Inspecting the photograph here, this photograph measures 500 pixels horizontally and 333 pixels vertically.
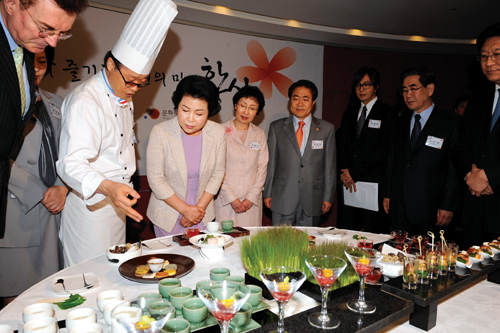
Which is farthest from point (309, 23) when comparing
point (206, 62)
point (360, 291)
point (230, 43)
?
point (360, 291)

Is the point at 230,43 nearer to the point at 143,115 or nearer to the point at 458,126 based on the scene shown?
the point at 143,115

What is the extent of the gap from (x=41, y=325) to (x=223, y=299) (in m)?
0.51

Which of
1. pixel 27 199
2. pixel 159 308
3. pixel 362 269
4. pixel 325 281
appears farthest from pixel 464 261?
pixel 27 199

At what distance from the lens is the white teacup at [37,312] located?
1.03 m

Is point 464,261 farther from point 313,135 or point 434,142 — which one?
point 313,135

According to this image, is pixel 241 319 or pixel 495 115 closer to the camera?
pixel 241 319

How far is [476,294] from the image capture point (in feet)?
4.83

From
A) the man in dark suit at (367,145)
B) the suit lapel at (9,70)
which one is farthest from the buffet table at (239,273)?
the man in dark suit at (367,145)

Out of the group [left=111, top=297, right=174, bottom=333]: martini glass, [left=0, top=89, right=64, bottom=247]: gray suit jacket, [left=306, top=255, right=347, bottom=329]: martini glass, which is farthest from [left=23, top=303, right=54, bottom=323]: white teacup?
[left=0, top=89, right=64, bottom=247]: gray suit jacket

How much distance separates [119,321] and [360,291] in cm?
79

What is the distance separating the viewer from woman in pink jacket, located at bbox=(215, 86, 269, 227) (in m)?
3.14

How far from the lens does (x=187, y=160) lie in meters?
2.62

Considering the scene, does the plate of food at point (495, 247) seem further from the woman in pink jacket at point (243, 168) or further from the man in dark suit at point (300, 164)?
the woman in pink jacket at point (243, 168)

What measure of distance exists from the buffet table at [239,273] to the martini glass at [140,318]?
14.6 inches
